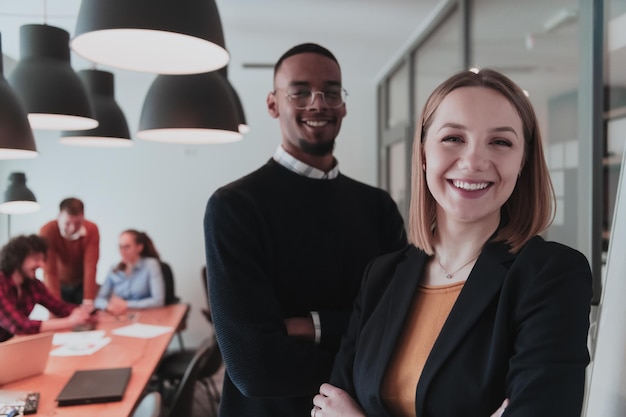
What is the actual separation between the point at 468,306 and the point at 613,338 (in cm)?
70

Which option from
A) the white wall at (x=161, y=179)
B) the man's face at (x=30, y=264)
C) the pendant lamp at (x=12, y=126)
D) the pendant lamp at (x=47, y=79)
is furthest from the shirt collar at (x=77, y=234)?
the pendant lamp at (x=12, y=126)

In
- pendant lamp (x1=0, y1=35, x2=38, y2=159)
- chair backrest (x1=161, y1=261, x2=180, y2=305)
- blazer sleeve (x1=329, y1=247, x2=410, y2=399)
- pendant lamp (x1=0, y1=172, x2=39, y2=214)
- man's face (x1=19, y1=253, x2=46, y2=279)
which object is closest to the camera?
blazer sleeve (x1=329, y1=247, x2=410, y2=399)

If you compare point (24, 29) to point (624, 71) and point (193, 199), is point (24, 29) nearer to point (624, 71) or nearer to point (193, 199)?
point (624, 71)

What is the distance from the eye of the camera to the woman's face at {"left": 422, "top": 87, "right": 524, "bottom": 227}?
3.47ft

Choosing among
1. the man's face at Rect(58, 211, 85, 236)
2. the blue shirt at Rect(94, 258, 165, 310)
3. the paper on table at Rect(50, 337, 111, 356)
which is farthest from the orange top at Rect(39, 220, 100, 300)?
the paper on table at Rect(50, 337, 111, 356)

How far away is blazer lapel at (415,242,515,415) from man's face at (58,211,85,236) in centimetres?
365

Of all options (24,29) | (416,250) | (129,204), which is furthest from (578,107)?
(129,204)

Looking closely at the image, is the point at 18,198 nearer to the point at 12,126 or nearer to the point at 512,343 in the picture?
the point at 12,126

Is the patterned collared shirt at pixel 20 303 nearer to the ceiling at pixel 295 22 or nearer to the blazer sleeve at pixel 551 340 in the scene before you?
the ceiling at pixel 295 22

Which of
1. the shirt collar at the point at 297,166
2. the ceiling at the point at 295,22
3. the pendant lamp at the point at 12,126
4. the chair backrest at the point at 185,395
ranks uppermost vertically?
the ceiling at the point at 295,22

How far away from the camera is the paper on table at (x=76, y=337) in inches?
→ 131

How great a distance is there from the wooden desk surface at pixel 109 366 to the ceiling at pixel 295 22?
7.82 ft

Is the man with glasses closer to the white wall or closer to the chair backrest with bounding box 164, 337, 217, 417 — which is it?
the chair backrest with bounding box 164, 337, 217, 417

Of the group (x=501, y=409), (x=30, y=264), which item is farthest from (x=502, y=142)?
(x=30, y=264)
